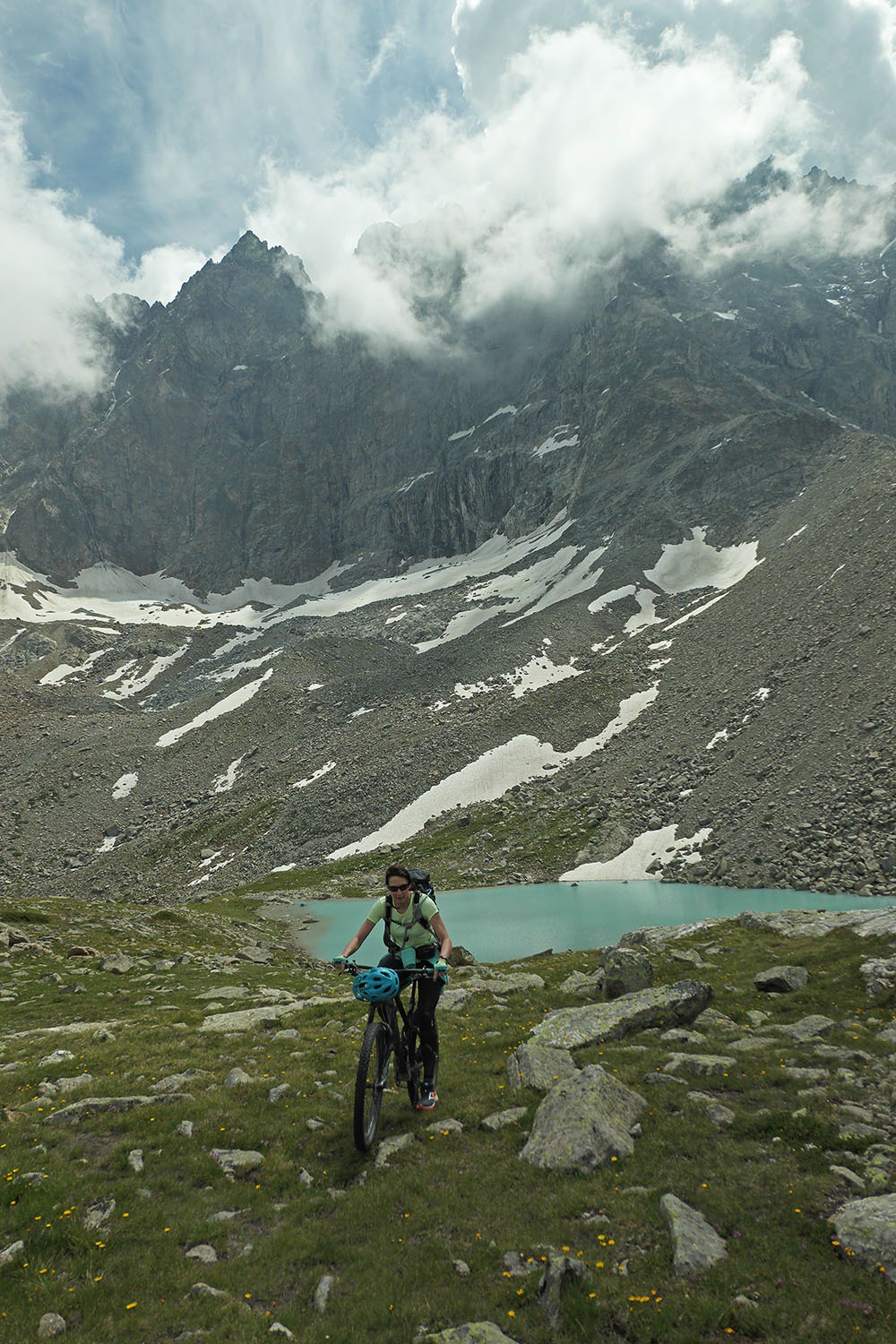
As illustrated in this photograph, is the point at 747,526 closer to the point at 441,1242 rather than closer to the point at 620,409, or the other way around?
the point at 620,409

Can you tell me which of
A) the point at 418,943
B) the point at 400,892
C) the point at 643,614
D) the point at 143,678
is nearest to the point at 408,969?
the point at 418,943

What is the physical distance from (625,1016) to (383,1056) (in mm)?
6454

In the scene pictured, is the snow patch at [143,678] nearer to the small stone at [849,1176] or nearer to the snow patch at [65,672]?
the snow patch at [65,672]

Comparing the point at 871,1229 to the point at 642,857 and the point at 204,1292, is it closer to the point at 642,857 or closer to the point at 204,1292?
the point at 204,1292

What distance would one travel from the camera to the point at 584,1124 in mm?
9281

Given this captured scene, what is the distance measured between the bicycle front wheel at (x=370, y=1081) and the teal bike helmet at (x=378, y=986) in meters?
0.40

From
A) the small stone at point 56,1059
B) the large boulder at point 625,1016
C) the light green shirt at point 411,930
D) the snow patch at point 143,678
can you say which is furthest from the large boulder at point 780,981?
the snow patch at point 143,678

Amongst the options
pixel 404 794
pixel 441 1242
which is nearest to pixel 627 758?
pixel 404 794

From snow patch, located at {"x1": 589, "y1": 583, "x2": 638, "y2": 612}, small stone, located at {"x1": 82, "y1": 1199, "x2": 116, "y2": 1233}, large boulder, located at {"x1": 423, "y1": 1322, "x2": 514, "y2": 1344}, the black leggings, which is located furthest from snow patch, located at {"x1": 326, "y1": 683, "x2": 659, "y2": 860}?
large boulder, located at {"x1": 423, "y1": 1322, "x2": 514, "y2": 1344}

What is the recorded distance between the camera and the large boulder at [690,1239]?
21.3ft

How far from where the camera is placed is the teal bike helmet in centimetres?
974

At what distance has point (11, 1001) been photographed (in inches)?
821

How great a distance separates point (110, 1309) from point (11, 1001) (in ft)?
→ 59.9

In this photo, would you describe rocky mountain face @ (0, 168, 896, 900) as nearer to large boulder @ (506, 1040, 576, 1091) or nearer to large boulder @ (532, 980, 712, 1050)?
large boulder @ (532, 980, 712, 1050)
